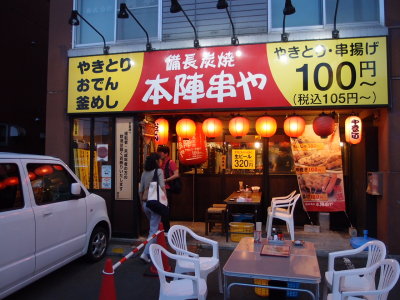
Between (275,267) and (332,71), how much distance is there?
5222 mm

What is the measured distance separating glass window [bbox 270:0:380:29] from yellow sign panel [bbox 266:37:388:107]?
78 centimetres

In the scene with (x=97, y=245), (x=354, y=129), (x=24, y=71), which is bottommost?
(x=97, y=245)

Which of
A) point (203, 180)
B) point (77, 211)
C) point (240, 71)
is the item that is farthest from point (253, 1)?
point (77, 211)

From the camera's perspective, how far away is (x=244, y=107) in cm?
838

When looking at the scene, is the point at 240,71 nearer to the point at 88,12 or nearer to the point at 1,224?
the point at 88,12

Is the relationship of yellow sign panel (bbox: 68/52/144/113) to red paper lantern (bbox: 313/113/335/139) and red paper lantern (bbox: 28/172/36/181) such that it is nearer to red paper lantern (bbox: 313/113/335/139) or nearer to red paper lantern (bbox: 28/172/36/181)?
red paper lantern (bbox: 28/172/36/181)

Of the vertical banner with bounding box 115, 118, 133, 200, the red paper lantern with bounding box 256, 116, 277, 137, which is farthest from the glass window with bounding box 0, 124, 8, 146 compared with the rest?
the red paper lantern with bounding box 256, 116, 277, 137

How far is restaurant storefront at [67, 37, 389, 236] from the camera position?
7.94 meters

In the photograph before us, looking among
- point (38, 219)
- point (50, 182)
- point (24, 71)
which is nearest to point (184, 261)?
point (38, 219)

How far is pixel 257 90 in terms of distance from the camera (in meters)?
8.29

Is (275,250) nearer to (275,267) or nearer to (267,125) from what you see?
(275,267)

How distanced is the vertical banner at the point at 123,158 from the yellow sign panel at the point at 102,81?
50 centimetres

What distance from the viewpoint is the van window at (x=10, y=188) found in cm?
475

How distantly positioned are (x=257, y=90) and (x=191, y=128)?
202 cm
